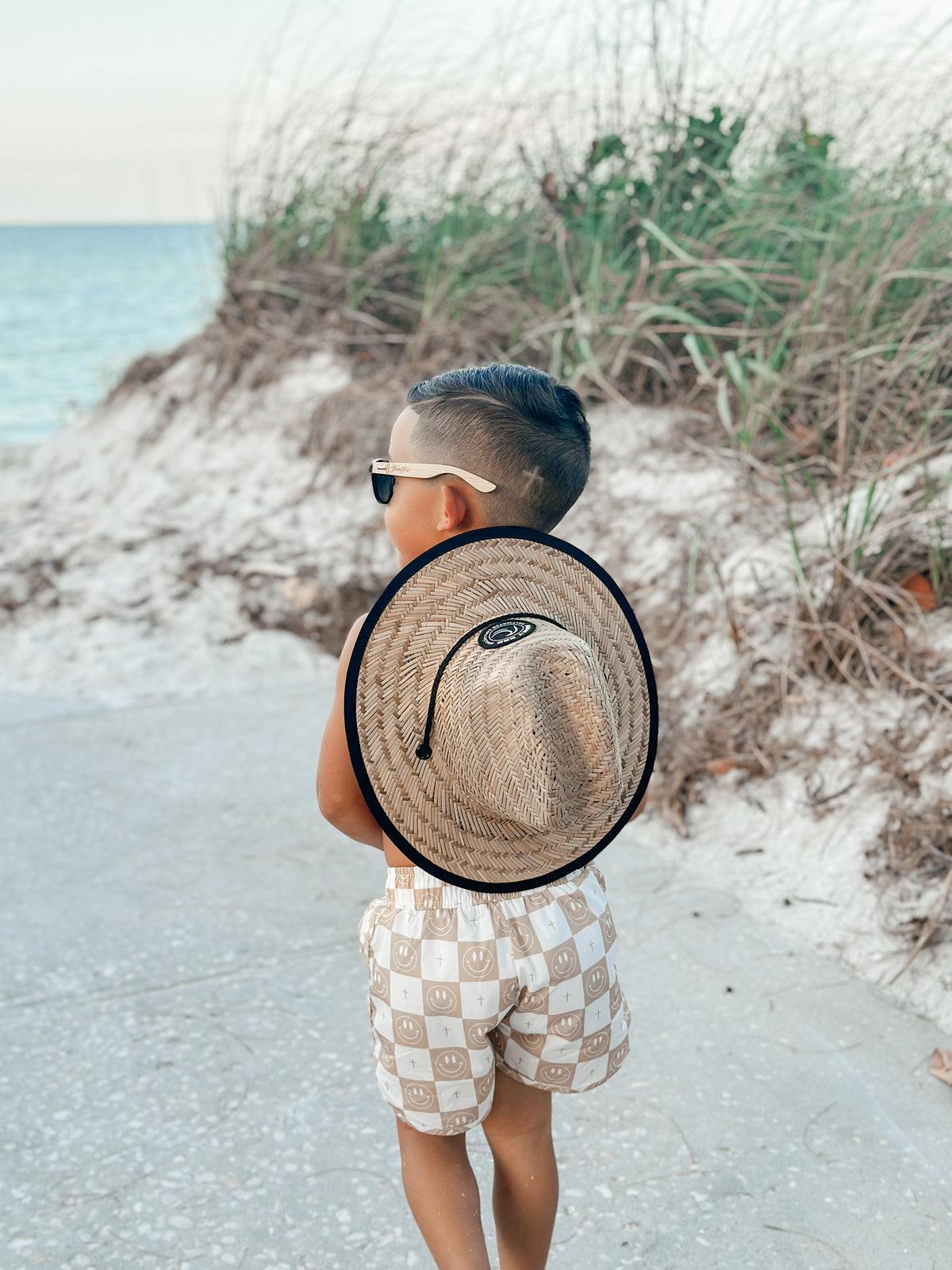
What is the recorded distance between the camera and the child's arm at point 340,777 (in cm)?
131

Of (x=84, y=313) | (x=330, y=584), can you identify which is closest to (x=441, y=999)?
(x=330, y=584)

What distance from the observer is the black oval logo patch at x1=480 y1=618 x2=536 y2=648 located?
121 cm

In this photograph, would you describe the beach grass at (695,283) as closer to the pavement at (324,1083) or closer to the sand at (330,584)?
the sand at (330,584)

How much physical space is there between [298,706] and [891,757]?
6.18 feet

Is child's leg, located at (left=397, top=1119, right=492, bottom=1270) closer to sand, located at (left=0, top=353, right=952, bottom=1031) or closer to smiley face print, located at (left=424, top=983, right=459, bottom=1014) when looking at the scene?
smiley face print, located at (left=424, top=983, right=459, bottom=1014)

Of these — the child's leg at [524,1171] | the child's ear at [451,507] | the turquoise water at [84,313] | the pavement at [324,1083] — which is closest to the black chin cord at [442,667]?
the child's ear at [451,507]

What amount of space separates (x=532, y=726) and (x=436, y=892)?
0.29 m

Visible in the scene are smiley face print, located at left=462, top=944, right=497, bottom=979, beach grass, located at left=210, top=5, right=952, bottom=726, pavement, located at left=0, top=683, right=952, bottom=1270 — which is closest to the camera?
smiley face print, located at left=462, top=944, right=497, bottom=979

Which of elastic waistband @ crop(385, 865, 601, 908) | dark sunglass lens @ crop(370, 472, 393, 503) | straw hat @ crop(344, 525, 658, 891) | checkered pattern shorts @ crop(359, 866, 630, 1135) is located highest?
dark sunglass lens @ crop(370, 472, 393, 503)

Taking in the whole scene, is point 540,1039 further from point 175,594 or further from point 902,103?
point 902,103

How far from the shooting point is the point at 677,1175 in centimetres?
174

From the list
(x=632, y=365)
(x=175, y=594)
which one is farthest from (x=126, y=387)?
(x=632, y=365)

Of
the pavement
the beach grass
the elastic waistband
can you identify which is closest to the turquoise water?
the beach grass

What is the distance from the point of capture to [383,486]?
54.2 inches
